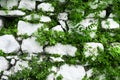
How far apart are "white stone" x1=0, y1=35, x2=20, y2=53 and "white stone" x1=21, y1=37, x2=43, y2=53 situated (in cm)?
10

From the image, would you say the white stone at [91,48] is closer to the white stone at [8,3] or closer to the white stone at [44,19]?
the white stone at [44,19]

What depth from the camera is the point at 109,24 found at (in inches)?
221

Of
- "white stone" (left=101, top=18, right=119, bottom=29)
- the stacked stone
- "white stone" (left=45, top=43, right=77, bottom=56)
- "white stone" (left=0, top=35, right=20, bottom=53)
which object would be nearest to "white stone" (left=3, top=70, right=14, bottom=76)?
the stacked stone

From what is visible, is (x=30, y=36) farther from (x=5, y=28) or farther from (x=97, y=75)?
(x=97, y=75)

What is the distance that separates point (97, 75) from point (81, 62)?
0.31 m

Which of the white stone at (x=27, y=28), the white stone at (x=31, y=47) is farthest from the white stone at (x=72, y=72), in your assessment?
the white stone at (x=27, y=28)

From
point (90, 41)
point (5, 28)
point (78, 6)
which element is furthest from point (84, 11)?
point (5, 28)

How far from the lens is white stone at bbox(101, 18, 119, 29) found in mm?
5617

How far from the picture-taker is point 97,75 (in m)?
5.39

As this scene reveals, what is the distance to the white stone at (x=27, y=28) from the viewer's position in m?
5.64

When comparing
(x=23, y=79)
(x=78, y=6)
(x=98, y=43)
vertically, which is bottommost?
(x=23, y=79)

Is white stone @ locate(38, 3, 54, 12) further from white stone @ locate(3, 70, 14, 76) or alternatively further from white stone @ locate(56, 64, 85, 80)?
white stone @ locate(3, 70, 14, 76)

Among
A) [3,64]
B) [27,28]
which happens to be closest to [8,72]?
[3,64]

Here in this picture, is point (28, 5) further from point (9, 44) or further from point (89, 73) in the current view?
point (89, 73)
